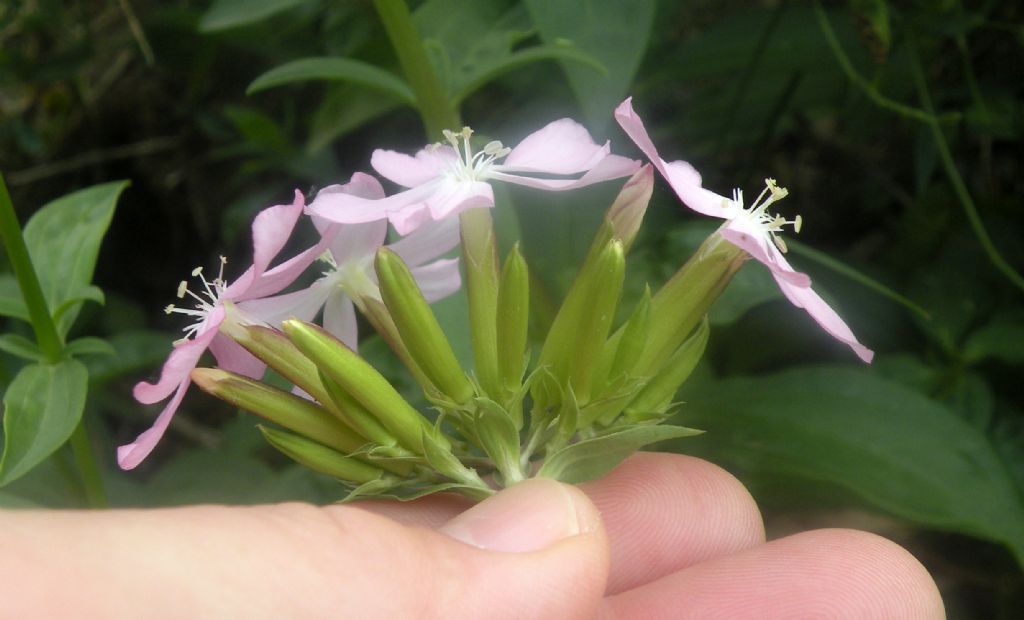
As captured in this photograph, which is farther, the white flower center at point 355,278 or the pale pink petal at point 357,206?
the white flower center at point 355,278

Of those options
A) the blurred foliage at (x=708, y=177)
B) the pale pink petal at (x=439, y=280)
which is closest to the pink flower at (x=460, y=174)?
the pale pink petal at (x=439, y=280)

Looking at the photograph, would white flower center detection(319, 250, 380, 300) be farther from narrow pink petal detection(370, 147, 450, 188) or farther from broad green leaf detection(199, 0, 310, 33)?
broad green leaf detection(199, 0, 310, 33)

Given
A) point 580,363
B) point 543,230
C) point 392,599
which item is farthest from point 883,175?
point 392,599

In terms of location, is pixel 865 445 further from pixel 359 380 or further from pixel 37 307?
pixel 37 307

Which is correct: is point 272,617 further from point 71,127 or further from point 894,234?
point 71,127

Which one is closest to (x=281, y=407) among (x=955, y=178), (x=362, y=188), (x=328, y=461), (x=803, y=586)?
(x=328, y=461)

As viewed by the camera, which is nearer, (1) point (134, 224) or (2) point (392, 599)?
(2) point (392, 599)

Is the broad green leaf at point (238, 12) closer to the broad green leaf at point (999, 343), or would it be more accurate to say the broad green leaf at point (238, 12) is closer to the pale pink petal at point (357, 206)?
the pale pink petal at point (357, 206)

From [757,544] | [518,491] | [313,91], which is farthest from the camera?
[313,91]
